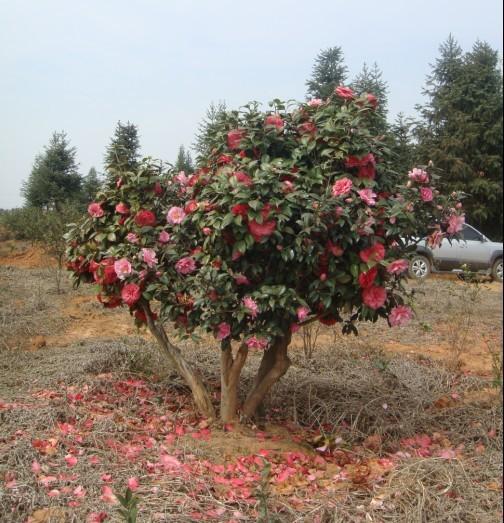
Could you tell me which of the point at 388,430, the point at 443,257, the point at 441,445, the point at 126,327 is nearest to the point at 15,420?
the point at 388,430

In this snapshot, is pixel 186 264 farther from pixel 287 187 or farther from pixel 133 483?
pixel 133 483

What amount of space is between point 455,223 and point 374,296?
64cm

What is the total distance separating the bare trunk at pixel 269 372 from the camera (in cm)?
318

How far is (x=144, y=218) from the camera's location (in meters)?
3.15

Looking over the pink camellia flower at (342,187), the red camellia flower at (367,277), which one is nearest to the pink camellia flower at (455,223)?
the red camellia flower at (367,277)

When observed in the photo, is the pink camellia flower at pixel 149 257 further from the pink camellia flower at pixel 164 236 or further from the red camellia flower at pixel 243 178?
the red camellia flower at pixel 243 178

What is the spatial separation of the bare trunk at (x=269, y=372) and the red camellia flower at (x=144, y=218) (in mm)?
949

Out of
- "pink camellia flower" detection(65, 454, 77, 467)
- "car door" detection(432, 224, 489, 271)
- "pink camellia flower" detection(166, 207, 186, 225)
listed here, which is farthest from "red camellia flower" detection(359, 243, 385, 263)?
"car door" detection(432, 224, 489, 271)

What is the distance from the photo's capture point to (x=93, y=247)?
3395 millimetres

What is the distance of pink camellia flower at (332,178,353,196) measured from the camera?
2.58 m

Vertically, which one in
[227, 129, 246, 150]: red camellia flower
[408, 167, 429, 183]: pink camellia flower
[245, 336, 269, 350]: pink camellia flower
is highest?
[227, 129, 246, 150]: red camellia flower

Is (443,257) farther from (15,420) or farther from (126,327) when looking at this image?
(15,420)

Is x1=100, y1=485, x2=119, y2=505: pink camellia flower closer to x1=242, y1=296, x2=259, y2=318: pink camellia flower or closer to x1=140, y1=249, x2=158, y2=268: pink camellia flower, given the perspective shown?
x1=242, y1=296, x2=259, y2=318: pink camellia flower

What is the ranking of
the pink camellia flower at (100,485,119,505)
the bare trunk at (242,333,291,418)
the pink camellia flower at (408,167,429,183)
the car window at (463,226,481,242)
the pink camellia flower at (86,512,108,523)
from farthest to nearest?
the car window at (463,226,481,242), the bare trunk at (242,333,291,418), the pink camellia flower at (408,167,429,183), the pink camellia flower at (100,485,119,505), the pink camellia flower at (86,512,108,523)
